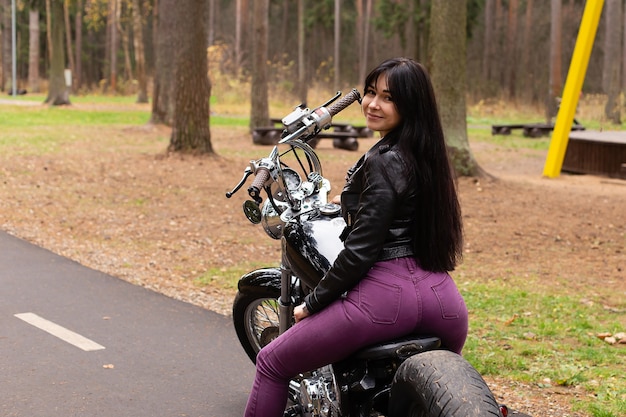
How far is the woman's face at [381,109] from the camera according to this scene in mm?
3533

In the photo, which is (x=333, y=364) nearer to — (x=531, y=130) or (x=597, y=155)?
(x=597, y=155)

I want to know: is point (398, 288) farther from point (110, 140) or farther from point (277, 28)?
point (277, 28)

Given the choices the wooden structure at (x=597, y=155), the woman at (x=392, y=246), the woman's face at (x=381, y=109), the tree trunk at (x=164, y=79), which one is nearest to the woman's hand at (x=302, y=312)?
the woman at (x=392, y=246)

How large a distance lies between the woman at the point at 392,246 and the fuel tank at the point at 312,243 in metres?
0.16

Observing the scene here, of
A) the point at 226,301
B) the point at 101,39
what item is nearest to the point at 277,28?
the point at 101,39

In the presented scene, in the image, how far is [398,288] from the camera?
3412 mm

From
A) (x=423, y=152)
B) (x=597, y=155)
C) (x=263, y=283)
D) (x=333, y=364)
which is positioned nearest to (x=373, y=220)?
(x=423, y=152)

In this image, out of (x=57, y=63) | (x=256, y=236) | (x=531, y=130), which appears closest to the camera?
(x=256, y=236)

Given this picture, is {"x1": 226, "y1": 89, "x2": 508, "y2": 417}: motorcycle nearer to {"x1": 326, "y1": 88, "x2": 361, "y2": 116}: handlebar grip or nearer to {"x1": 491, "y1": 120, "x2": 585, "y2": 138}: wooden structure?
{"x1": 326, "y1": 88, "x2": 361, "y2": 116}: handlebar grip

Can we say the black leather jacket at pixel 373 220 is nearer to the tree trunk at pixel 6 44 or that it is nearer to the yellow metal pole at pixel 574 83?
the yellow metal pole at pixel 574 83

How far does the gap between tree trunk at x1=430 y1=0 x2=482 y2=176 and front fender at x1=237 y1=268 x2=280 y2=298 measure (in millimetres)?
10796

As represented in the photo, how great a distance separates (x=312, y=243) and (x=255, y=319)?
4.51 ft

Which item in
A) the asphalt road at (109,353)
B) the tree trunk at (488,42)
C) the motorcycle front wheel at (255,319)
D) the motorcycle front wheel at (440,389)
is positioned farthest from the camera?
the tree trunk at (488,42)

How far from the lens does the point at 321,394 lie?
12.6 feet
